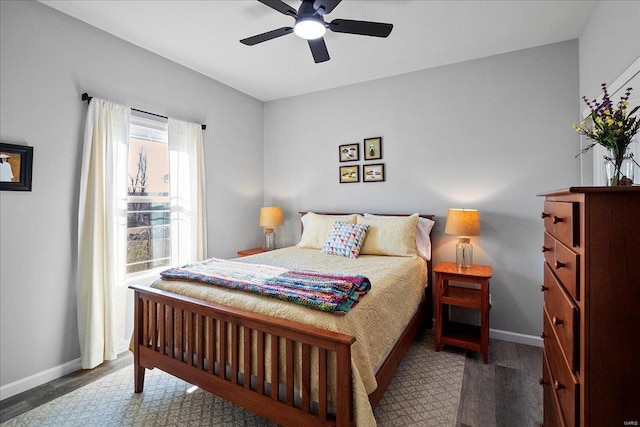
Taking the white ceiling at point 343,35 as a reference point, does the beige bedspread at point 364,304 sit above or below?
below

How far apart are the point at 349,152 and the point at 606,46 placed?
2.34 m

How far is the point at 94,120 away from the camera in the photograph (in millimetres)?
2422

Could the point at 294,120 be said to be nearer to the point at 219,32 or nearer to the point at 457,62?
the point at 219,32

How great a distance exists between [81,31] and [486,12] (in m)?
3.19

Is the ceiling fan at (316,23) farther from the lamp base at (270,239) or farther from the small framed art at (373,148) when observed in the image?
the lamp base at (270,239)

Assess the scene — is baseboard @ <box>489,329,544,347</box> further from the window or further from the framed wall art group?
the window

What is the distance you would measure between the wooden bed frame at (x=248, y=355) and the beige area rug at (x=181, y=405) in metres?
0.18

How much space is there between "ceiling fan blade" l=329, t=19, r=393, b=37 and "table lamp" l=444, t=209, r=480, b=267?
1650 mm

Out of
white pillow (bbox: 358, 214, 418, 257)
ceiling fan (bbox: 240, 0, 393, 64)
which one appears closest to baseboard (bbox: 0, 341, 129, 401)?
white pillow (bbox: 358, 214, 418, 257)

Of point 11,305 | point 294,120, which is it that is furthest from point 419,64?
point 11,305

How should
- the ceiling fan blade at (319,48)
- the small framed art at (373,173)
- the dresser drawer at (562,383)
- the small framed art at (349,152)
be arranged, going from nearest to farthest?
the dresser drawer at (562,383) → the ceiling fan blade at (319,48) → the small framed art at (373,173) → the small framed art at (349,152)

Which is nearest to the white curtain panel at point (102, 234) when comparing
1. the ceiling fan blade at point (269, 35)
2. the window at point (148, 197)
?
the window at point (148, 197)

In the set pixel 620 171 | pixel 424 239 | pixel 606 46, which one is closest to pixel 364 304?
pixel 620 171

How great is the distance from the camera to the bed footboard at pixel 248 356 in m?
1.35
